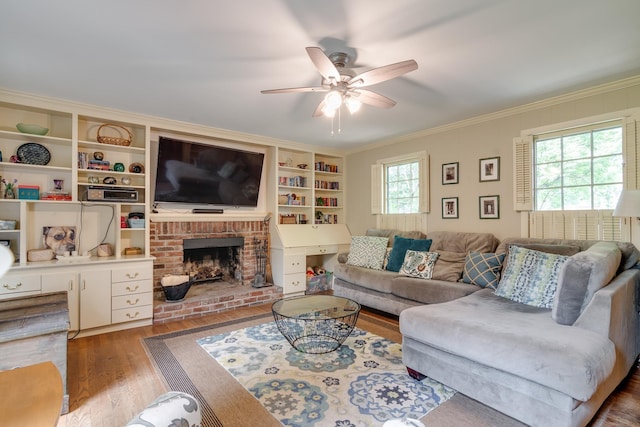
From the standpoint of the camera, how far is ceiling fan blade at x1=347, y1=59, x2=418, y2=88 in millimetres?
1915

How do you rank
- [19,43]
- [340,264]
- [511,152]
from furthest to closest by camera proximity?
[340,264] → [511,152] → [19,43]

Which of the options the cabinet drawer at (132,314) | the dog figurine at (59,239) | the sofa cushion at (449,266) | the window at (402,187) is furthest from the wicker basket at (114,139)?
the sofa cushion at (449,266)

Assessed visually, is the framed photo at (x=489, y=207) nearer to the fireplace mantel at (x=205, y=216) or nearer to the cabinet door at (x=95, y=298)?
the fireplace mantel at (x=205, y=216)

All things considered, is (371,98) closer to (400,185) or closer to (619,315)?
(619,315)

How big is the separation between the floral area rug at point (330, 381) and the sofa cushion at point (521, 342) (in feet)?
1.24

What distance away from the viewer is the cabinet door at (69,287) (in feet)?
9.59

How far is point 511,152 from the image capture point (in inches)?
135

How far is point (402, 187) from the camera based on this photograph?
4.70m

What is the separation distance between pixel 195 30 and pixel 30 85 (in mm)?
1984

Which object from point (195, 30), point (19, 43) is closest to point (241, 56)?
point (195, 30)

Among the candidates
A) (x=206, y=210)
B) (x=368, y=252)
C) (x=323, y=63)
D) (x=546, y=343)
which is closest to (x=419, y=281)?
(x=368, y=252)

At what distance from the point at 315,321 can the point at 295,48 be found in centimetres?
229

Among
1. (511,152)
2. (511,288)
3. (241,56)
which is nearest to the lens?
(241,56)

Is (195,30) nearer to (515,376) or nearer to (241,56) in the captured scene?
(241,56)
